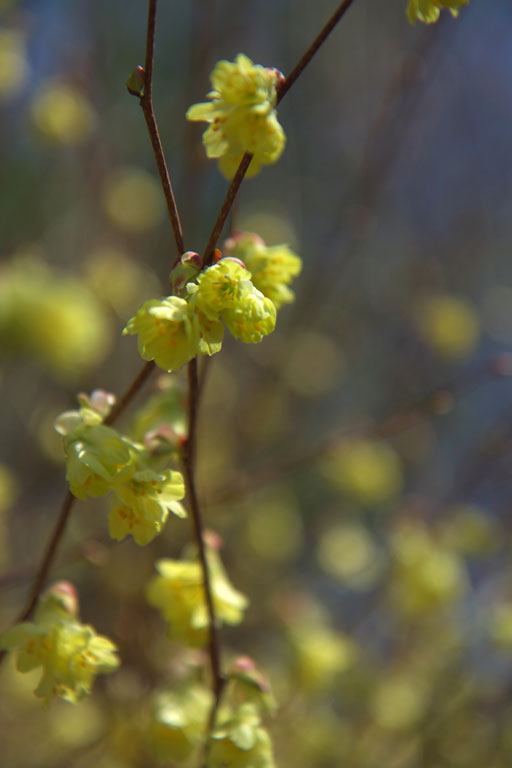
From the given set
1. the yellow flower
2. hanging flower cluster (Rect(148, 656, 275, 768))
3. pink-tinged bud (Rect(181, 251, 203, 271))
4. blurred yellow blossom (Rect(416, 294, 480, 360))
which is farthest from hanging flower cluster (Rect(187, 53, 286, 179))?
blurred yellow blossom (Rect(416, 294, 480, 360))

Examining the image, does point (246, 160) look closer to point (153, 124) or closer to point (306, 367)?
point (153, 124)

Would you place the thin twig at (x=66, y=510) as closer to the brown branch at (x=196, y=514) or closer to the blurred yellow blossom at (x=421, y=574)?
the brown branch at (x=196, y=514)

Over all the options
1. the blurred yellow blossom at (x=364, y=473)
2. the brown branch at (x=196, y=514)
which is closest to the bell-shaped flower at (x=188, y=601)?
the brown branch at (x=196, y=514)

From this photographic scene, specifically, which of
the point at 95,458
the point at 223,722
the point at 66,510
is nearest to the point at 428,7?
the point at 95,458

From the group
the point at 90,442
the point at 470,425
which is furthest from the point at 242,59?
the point at 470,425

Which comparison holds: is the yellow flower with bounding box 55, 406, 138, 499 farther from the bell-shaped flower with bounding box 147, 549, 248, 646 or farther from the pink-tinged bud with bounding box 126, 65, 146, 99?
the pink-tinged bud with bounding box 126, 65, 146, 99

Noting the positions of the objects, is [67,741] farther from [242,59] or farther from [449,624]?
[242,59]
